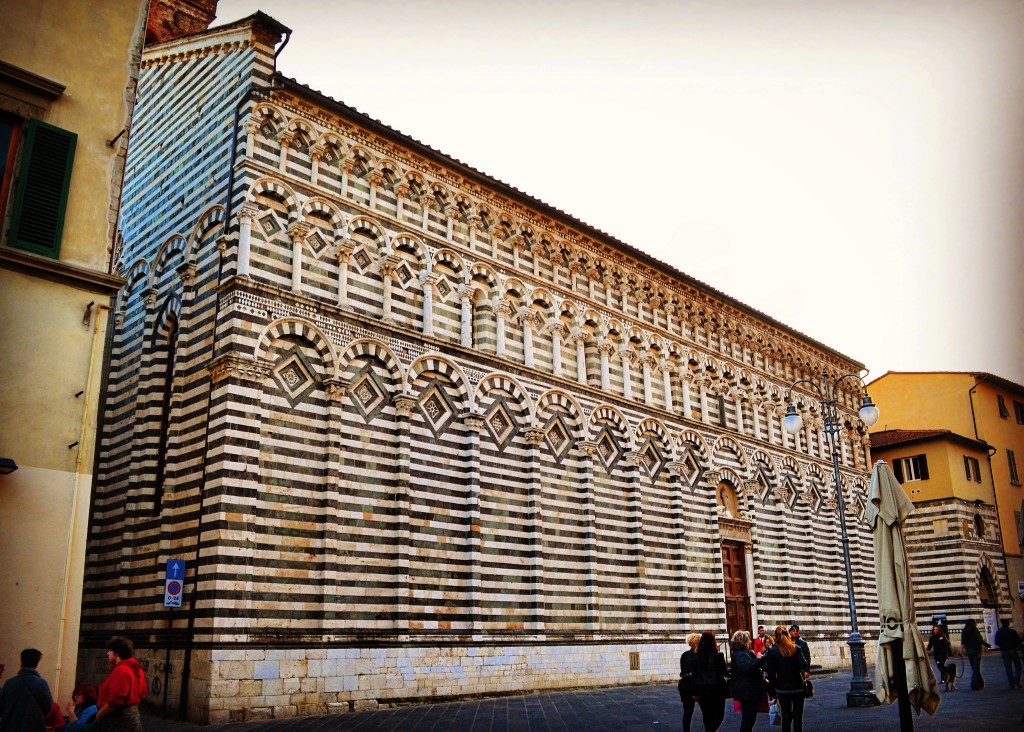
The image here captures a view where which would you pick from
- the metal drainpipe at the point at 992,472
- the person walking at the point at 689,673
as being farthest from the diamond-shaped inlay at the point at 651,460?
the metal drainpipe at the point at 992,472

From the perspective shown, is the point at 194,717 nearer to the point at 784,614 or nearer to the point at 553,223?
the point at 553,223

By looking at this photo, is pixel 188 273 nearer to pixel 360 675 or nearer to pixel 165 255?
pixel 165 255

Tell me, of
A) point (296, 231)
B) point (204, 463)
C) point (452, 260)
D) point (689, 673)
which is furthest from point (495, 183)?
point (689, 673)

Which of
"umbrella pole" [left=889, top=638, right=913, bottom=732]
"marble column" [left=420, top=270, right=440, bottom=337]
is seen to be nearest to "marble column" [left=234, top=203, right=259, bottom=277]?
"marble column" [left=420, top=270, right=440, bottom=337]

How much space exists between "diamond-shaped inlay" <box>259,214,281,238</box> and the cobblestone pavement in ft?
25.0

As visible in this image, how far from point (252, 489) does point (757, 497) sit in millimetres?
15282

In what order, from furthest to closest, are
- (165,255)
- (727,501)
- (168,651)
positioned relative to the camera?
(727,501)
(165,255)
(168,651)

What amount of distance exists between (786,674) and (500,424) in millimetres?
8614

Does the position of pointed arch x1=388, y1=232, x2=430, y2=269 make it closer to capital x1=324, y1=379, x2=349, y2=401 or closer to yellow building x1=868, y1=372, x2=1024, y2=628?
capital x1=324, y1=379, x2=349, y2=401

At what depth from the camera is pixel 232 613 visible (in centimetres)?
1288

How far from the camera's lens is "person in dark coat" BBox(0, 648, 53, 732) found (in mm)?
7488

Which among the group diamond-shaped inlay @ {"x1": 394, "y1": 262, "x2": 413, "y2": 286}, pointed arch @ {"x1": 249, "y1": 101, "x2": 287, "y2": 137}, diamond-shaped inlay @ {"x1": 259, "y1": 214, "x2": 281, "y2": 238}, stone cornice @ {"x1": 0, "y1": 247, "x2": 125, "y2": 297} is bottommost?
stone cornice @ {"x1": 0, "y1": 247, "x2": 125, "y2": 297}

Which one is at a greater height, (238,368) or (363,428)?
(238,368)

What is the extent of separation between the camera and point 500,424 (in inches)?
701
